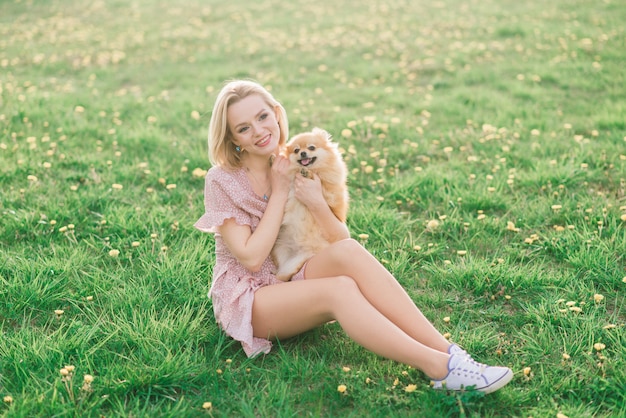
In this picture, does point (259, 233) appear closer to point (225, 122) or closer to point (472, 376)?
point (225, 122)

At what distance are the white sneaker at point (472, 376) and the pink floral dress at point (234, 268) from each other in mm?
845

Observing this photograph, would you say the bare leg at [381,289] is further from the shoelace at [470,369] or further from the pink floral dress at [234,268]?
the pink floral dress at [234,268]

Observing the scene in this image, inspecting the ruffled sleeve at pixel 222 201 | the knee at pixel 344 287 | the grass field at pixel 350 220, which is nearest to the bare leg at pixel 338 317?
the knee at pixel 344 287

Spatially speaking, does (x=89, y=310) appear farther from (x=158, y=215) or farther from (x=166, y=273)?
(x=158, y=215)

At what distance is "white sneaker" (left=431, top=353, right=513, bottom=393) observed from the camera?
2.38 metres

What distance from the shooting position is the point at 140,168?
15.7ft

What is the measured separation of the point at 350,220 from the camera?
400cm

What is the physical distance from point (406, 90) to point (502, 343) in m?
4.55

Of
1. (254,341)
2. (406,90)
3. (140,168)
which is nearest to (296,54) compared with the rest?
(406,90)

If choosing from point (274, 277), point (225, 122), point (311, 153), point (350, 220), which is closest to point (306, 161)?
point (311, 153)

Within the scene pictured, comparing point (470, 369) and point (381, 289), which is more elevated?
point (381, 289)

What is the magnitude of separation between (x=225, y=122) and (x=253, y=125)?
14 centimetres

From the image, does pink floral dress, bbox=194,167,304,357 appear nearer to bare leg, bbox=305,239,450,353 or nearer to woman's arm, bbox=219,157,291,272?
woman's arm, bbox=219,157,291,272

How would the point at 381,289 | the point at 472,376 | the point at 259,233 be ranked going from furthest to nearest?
the point at 259,233
the point at 381,289
the point at 472,376
